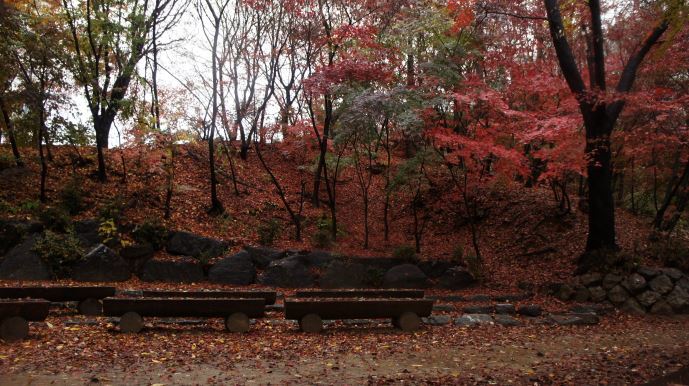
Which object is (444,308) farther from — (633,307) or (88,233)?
Result: (88,233)

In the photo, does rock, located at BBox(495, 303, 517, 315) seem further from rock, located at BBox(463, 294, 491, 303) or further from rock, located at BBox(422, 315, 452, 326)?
rock, located at BBox(422, 315, 452, 326)

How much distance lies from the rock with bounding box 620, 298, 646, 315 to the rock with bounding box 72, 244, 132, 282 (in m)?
10.7

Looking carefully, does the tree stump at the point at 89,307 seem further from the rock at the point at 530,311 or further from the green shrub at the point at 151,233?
the rock at the point at 530,311

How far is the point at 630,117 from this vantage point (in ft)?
43.0

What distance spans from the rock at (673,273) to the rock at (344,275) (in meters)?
6.54

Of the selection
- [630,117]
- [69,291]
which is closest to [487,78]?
[630,117]

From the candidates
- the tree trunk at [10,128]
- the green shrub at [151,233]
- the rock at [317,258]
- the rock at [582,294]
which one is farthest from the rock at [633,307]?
the tree trunk at [10,128]

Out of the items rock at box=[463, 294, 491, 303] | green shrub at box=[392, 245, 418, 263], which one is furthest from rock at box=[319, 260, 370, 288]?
rock at box=[463, 294, 491, 303]

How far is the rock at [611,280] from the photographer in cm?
1048

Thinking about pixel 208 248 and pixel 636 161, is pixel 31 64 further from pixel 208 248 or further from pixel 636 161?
pixel 636 161

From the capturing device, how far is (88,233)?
11234 millimetres

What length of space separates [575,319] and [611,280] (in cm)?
233

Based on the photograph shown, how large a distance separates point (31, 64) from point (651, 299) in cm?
1454

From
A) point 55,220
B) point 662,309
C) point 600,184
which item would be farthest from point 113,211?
point 662,309
